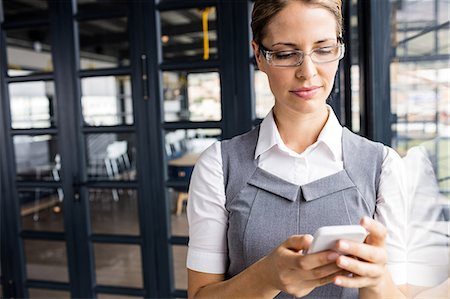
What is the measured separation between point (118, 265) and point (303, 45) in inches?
115

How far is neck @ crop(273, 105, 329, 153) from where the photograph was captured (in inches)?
36.5

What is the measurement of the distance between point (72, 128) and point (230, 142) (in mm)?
2050

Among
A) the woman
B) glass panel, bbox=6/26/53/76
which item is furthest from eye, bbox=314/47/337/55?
glass panel, bbox=6/26/53/76

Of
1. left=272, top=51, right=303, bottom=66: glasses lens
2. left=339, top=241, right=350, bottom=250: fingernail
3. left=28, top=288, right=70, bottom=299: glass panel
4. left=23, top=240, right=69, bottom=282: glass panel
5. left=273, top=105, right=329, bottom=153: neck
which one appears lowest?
left=28, top=288, right=70, bottom=299: glass panel

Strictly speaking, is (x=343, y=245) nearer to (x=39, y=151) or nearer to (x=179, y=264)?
(x=179, y=264)

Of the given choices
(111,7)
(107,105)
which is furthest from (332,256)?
(107,105)

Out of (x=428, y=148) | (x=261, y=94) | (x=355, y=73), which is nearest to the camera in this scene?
(x=428, y=148)

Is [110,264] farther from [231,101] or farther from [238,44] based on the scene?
[238,44]

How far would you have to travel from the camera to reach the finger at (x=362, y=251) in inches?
24.6

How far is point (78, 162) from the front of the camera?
2816 mm

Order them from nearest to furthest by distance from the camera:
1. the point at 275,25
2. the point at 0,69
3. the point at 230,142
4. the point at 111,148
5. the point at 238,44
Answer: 1. the point at 275,25
2. the point at 230,142
3. the point at 238,44
4. the point at 0,69
5. the point at 111,148

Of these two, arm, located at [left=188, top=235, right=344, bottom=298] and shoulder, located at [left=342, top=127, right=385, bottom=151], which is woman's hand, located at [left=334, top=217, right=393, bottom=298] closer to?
arm, located at [left=188, top=235, right=344, bottom=298]

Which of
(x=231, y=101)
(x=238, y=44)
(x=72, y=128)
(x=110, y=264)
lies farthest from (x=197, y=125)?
(x=110, y=264)

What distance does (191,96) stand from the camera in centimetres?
267
